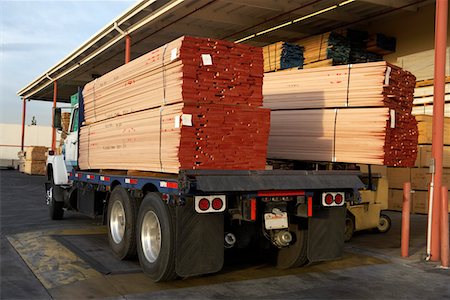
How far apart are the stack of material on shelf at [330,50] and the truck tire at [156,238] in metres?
9.19

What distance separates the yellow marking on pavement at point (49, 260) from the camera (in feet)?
19.8

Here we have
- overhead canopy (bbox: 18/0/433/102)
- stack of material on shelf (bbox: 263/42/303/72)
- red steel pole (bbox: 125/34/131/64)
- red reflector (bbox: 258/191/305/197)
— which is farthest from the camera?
red steel pole (bbox: 125/34/131/64)

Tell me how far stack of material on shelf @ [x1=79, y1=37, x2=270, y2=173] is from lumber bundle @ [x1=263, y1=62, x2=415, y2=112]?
2241 mm

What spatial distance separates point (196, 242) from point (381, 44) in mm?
11316

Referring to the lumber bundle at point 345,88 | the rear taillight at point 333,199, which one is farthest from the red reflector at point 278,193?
the lumber bundle at point 345,88

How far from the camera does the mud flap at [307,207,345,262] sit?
6535 millimetres

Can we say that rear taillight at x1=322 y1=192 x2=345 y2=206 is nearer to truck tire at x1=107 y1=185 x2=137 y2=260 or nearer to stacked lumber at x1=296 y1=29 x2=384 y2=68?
truck tire at x1=107 y1=185 x2=137 y2=260

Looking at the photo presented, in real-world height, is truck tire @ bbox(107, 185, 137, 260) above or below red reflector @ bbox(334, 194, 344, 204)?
below

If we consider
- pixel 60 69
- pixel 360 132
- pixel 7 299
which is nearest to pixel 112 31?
pixel 60 69

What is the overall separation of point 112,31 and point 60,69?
30.2 ft

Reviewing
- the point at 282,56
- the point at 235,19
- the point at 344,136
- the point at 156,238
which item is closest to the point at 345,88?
the point at 344,136

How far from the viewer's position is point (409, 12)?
565 inches

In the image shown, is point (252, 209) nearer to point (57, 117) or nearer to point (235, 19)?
point (57, 117)

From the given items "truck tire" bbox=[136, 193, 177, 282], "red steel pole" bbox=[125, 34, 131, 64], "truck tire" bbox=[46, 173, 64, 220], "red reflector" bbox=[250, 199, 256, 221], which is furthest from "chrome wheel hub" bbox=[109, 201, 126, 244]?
"red steel pole" bbox=[125, 34, 131, 64]
